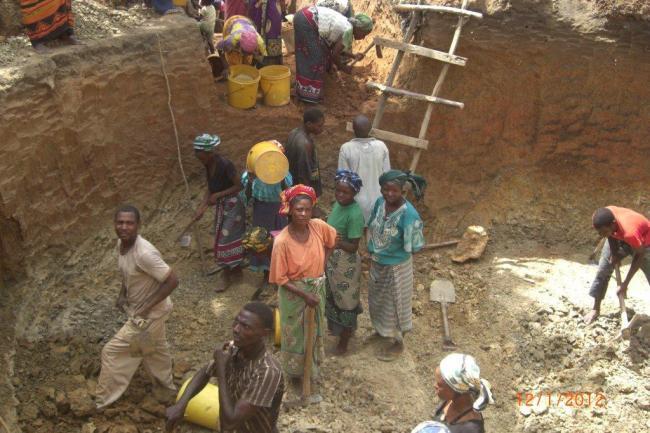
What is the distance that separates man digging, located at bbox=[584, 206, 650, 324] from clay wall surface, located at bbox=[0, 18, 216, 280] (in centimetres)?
374

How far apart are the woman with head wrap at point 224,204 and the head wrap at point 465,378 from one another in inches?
114

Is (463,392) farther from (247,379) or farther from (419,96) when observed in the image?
(419,96)

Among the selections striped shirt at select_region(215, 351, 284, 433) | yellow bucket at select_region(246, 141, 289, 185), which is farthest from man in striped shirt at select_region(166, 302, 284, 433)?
yellow bucket at select_region(246, 141, 289, 185)

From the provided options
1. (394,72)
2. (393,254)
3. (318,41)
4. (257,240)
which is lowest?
(257,240)

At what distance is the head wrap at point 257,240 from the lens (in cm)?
526

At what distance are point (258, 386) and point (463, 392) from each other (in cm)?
98

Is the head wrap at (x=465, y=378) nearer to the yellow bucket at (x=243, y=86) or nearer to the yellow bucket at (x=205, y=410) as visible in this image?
the yellow bucket at (x=205, y=410)

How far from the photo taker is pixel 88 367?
4.90 metres

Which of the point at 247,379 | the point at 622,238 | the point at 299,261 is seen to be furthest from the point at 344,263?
the point at 622,238

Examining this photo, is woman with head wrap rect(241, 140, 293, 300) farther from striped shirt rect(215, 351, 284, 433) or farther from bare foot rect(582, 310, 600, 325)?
bare foot rect(582, 310, 600, 325)

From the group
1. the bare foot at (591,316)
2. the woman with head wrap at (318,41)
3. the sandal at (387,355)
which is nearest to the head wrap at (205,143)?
the woman with head wrap at (318,41)

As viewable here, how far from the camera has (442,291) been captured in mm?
6199

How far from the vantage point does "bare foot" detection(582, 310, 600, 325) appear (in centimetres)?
571

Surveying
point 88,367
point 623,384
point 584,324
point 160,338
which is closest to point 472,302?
point 584,324
